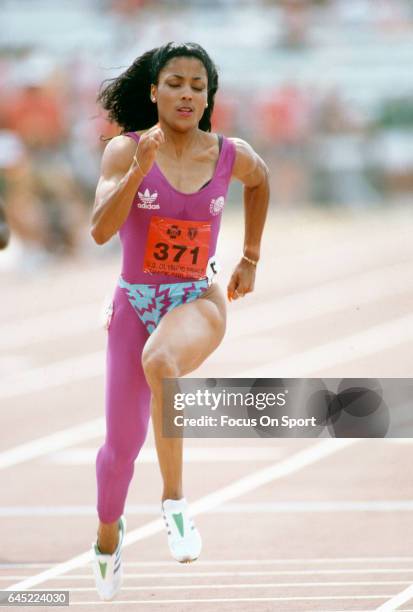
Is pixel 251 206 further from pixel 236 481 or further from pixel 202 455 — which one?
pixel 202 455

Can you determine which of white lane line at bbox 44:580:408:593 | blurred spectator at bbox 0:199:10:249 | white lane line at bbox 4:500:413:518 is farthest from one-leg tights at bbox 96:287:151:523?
white lane line at bbox 4:500:413:518

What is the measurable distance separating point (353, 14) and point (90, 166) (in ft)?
33.6

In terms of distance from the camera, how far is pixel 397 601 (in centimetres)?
594

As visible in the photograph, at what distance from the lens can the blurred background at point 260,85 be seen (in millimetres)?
25016

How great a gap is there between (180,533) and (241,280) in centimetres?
110

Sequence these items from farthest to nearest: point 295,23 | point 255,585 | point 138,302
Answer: point 295,23 < point 255,585 < point 138,302

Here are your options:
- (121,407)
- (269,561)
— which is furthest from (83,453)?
(121,407)

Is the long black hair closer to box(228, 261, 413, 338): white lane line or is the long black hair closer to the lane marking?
the lane marking

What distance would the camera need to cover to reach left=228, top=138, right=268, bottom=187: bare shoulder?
229 inches

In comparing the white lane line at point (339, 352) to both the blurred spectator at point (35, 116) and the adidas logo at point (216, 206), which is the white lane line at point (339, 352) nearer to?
the adidas logo at point (216, 206)

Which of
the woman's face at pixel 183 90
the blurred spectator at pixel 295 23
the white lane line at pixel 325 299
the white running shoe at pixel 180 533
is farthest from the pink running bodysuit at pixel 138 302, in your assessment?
the blurred spectator at pixel 295 23

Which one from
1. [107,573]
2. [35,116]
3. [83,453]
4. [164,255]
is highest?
[164,255]

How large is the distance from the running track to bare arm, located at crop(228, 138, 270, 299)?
1315 millimetres

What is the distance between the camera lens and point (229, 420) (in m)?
5.84
